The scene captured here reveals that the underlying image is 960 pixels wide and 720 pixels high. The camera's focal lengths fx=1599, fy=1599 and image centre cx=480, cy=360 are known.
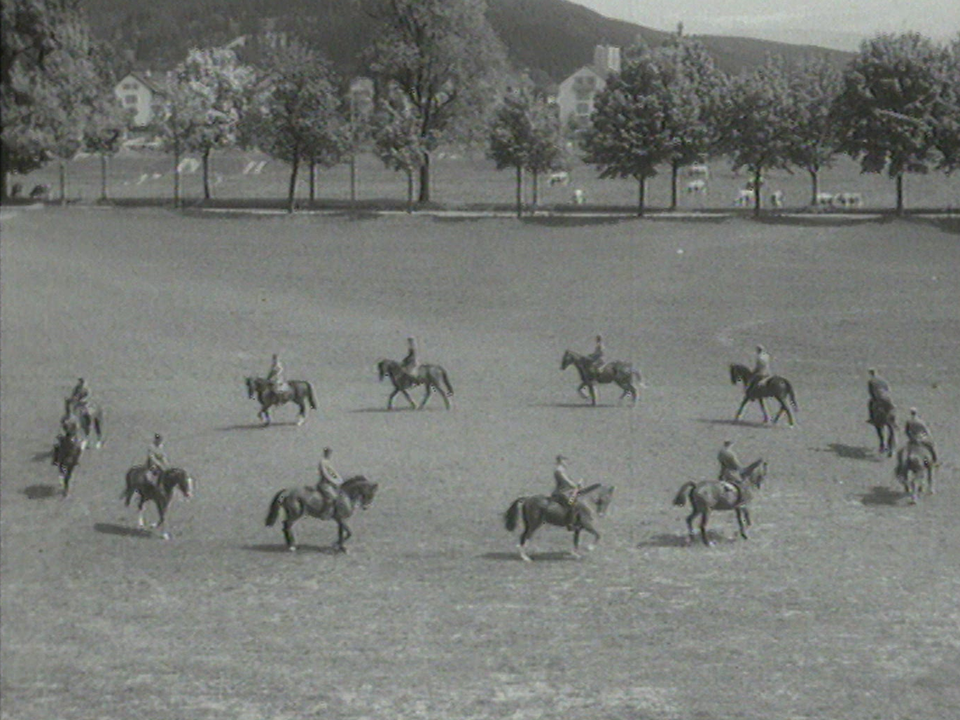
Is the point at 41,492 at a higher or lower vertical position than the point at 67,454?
lower

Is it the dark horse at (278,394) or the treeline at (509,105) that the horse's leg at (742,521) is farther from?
the treeline at (509,105)


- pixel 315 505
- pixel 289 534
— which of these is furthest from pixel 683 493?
pixel 289 534

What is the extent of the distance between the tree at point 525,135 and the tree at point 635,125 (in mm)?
2888

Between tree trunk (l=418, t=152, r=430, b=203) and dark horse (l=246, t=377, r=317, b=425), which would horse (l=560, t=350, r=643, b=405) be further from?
tree trunk (l=418, t=152, r=430, b=203)

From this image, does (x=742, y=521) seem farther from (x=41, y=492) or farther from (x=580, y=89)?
(x=580, y=89)

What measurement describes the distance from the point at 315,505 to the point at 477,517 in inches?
145

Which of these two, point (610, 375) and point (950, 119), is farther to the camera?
point (950, 119)

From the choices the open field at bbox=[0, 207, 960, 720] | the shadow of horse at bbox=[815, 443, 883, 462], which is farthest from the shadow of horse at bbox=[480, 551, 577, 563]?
the shadow of horse at bbox=[815, 443, 883, 462]

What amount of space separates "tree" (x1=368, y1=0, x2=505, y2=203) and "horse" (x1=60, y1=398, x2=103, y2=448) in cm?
5343

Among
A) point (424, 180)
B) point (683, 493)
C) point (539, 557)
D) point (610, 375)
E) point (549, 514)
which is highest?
point (424, 180)

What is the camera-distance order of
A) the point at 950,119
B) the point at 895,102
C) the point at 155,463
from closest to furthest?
the point at 155,463 < the point at 950,119 < the point at 895,102

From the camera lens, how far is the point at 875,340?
50656 mm

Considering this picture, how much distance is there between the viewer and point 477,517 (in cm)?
2978

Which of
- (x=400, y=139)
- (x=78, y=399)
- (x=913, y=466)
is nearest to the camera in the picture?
(x=913, y=466)
